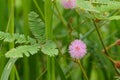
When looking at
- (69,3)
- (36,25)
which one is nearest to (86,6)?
(69,3)

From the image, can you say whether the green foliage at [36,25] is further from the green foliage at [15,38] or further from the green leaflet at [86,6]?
the green leaflet at [86,6]

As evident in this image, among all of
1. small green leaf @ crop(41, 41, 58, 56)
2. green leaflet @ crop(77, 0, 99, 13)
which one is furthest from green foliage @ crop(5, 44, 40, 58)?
green leaflet @ crop(77, 0, 99, 13)

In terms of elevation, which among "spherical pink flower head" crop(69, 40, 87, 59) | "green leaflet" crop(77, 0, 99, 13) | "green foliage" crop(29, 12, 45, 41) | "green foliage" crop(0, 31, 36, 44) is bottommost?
"spherical pink flower head" crop(69, 40, 87, 59)

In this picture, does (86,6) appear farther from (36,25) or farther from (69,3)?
(36,25)

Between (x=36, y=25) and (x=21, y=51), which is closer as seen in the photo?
(x=21, y=51)

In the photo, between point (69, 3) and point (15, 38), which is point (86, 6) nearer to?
point (69, 3)

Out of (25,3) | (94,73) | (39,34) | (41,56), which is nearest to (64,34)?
(41,56)

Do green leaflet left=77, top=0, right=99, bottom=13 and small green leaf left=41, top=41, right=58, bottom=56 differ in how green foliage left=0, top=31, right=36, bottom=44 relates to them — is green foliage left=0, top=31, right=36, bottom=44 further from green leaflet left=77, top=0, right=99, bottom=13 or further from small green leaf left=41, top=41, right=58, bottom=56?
green leaflet left=77, top=0, right=99, bottom=13

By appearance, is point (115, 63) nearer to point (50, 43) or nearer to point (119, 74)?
point (119, 74)

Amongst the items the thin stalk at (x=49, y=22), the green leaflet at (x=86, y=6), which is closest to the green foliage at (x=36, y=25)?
the thin stalk at (x=49, y=22)
